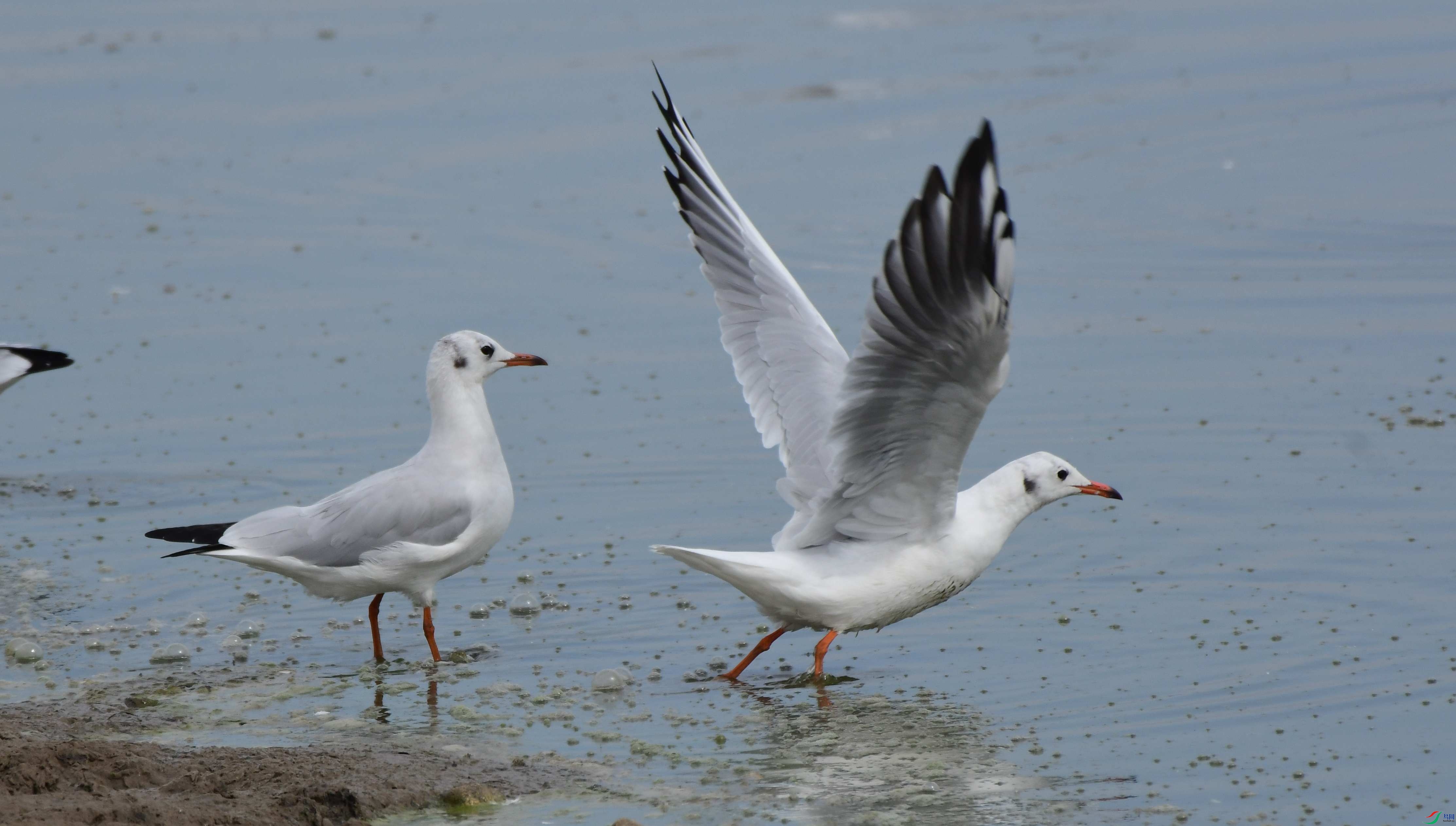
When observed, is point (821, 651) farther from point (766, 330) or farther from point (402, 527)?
point (402, 527)

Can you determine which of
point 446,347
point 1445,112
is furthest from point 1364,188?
point 446,347

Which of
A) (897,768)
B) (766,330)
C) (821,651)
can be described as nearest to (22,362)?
(766,330)

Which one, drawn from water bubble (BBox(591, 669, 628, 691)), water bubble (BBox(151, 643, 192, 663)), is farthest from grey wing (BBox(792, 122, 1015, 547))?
water bubble (BBox(151, 643, 192, 663))

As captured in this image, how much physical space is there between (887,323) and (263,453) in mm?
5214

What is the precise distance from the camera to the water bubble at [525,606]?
830 centimetres

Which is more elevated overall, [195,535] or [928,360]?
[928,360]

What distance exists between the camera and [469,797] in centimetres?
581

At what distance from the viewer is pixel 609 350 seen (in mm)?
12250

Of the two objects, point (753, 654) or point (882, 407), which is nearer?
point (882, 407)

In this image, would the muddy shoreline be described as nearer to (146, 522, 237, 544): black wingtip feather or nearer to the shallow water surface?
the shallow water surface

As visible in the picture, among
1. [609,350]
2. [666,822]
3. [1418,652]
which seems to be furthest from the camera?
[609,350]

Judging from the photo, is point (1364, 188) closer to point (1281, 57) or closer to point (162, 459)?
point (1281, 57)

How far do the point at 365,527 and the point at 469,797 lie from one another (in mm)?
2127

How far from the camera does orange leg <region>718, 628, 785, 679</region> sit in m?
7.53
